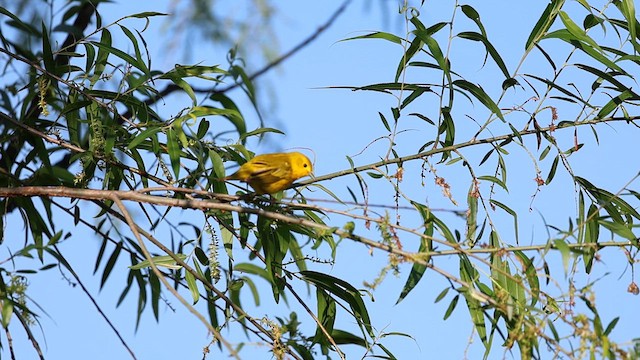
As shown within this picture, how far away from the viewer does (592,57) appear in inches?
98.1

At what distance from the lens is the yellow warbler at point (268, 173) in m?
2.47

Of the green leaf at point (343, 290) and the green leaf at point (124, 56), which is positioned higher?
the green leaf at point (124, 56)

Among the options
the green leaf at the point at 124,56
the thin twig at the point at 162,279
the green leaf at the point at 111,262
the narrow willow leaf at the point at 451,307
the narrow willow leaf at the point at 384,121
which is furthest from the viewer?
the green leaf at the point at 111,262

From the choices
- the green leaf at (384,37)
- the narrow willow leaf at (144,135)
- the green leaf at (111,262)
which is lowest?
the narrow willow leaf at (144,135)

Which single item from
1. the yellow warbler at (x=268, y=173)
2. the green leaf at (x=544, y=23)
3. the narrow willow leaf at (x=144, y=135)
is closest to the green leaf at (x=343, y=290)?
the yellow warbler at (x=268, y=173)

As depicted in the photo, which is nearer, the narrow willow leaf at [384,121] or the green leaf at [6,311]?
the green leaf at [6,311]

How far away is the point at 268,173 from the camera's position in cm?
248

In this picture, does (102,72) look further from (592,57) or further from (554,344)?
(554,344)

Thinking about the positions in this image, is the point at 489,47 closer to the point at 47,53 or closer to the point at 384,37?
the point at 384,37

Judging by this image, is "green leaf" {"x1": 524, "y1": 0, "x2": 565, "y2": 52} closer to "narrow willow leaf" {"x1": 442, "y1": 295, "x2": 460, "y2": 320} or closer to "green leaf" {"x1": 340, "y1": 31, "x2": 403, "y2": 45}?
"green leaf" {"x1": 340, "y1": 31, "x2": 403, "y2": 45}

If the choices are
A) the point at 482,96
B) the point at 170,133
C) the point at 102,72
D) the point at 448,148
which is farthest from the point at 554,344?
the point at 102,72

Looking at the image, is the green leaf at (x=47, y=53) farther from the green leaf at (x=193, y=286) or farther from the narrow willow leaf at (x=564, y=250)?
the narrow willow leaf at (x=564, y=250)

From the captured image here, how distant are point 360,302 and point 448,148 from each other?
0.55m

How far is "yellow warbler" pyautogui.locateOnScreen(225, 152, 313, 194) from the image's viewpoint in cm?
247
